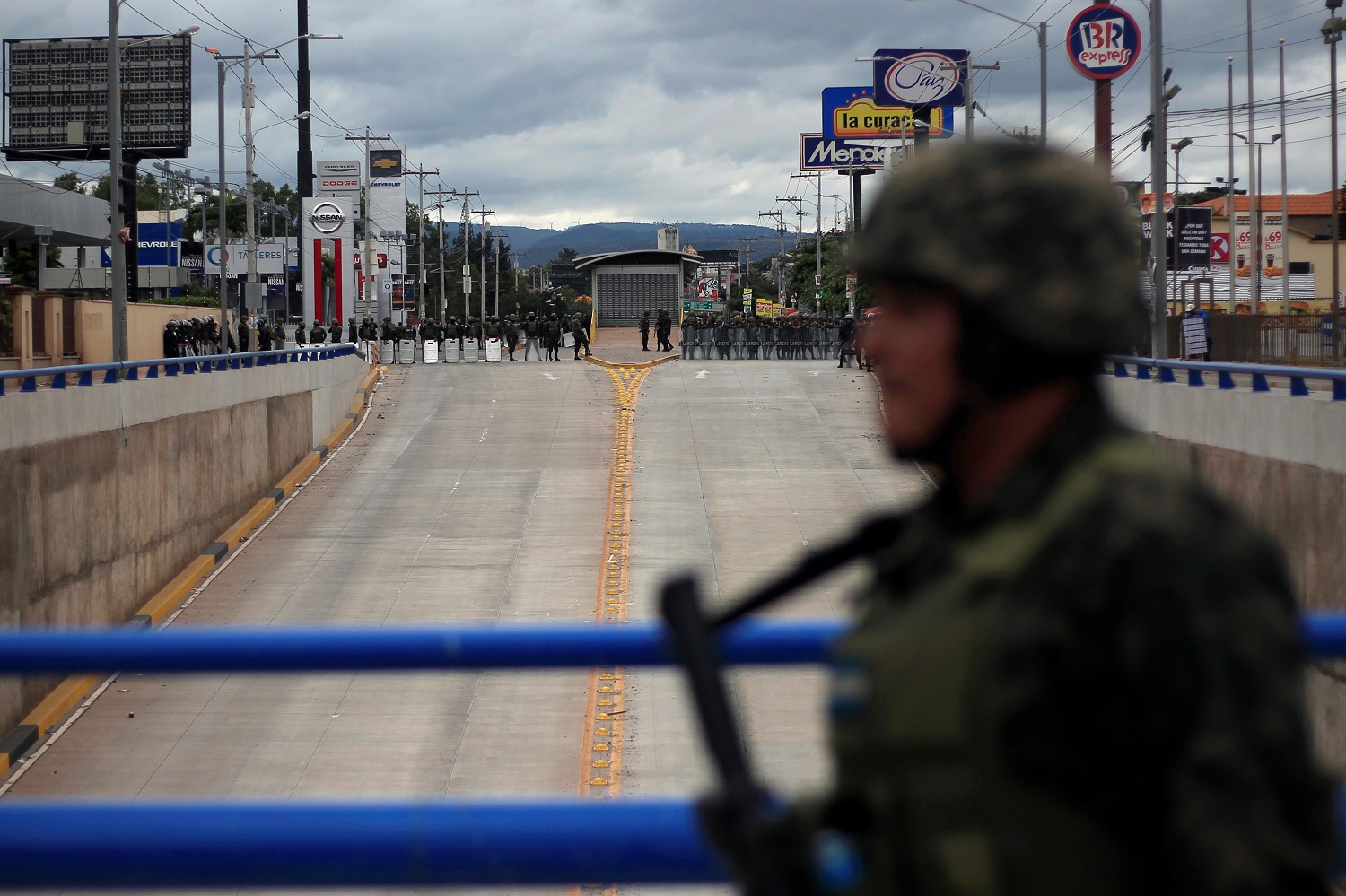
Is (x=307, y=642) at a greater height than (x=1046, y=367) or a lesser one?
lesser

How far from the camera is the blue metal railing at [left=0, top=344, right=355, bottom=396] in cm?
1700

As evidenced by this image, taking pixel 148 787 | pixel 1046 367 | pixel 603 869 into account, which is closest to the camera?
pixel 1046 367

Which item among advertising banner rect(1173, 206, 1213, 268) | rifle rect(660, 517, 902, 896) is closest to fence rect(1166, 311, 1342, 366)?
advertising banner rect(1173, 206, 1213, 268)

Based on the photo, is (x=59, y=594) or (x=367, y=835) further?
(x=59, y=594)

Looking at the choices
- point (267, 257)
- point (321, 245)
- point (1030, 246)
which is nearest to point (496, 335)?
point (321, 245)

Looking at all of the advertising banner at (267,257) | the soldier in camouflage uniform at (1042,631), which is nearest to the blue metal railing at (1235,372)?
the soldier in camouflage uniform at (1042,631)

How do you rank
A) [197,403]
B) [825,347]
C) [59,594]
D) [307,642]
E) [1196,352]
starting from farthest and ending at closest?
[825,347]
[1196,352]
[197,403]
[59,594]
[307,642]

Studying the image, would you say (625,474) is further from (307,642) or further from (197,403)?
(307,642)

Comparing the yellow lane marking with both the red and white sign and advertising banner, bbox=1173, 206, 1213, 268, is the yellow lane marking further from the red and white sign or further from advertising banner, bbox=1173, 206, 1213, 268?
advertising banner, bbox=1173, 206, 1213, 268

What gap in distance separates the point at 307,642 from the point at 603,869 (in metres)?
0.83

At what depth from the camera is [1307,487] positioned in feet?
45.4

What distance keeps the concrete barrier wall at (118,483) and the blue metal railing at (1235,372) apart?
12323mm

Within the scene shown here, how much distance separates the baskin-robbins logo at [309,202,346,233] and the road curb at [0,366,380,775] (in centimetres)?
3119

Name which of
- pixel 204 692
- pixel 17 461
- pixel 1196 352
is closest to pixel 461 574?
pixel 204 692
